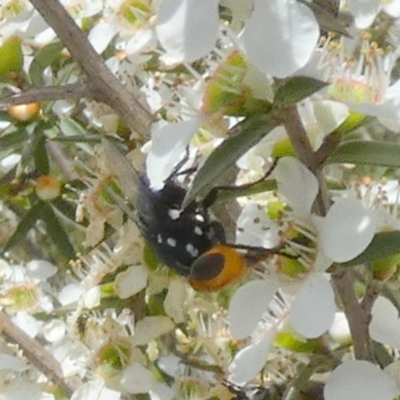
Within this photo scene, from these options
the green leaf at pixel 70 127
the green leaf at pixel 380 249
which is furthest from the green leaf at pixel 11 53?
the green leaf at pixel 380 249

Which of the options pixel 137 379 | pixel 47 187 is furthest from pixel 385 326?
pixel 47 187

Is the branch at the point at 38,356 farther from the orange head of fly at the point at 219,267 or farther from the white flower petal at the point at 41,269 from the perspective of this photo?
the orange head of fly at the point at 219,267

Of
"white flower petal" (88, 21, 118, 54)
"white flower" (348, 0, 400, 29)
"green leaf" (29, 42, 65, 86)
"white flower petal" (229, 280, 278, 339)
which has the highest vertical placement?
"white flower" (348, 0, 400, 29)

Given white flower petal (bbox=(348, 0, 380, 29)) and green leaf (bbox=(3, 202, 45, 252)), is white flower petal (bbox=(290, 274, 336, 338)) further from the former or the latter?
green leaf (bbox=(3, 202, 45, 252))

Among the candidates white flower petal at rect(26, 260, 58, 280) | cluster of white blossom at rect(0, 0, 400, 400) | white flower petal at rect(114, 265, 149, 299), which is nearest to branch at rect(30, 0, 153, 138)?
cluster of white blossom at rect(0, 0, 400, 400)

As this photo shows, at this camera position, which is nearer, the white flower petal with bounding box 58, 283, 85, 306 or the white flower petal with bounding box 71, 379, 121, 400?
the white flower petal with bounding box 71, 379, 121, 400

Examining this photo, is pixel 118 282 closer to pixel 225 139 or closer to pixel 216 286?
pixel 216 286

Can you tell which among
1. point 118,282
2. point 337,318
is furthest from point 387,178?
point 118,282
